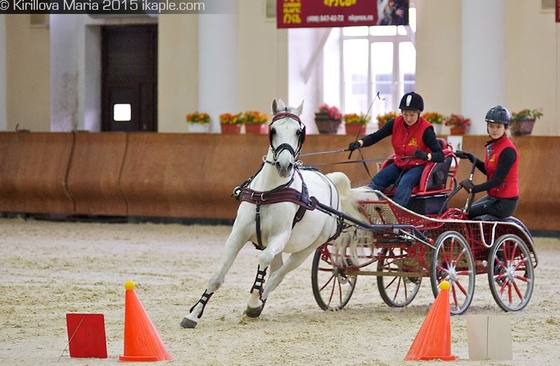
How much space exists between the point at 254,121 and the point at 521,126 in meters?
4.33

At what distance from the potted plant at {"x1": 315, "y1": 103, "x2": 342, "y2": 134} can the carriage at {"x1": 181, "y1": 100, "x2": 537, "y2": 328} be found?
28.8 feet

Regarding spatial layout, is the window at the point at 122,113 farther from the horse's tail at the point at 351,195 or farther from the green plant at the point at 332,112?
the horse's tail at the point at 351,195

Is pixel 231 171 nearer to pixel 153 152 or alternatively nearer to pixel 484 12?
pixel 153 152

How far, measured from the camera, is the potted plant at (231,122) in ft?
64.0

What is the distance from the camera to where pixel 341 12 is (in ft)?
60.0

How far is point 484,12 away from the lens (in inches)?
755

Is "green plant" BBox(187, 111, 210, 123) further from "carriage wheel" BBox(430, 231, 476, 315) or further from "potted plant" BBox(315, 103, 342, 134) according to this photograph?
"carriage wheel" BBox(430, 231, 476, 315)

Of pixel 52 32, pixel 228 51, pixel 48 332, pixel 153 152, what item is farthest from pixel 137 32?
pixel 48 332

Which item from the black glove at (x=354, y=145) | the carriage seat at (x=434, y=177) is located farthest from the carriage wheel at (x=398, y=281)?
the black glove at (x=354, y=145)

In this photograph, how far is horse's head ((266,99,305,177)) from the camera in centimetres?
880

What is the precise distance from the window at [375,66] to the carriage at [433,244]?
38.5 feet

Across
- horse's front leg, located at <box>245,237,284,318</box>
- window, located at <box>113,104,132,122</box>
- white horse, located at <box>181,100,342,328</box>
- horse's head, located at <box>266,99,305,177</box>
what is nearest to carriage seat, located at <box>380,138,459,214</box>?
white horse, located at <box>181,100,342,328</box>

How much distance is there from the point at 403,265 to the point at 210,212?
8882 millimetres

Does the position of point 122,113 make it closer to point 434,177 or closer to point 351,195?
point 351,195
